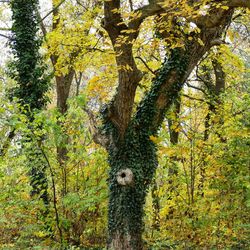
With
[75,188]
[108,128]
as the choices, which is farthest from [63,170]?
[108,128]

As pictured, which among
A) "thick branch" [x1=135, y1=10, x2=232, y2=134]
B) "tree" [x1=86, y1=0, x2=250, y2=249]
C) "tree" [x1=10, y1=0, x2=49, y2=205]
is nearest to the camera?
"tree" [x1=86, y1=0, x2=250, y2=249]

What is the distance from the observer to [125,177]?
6.22 metres

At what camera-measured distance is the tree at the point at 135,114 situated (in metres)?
5.66

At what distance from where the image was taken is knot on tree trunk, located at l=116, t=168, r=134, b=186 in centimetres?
620

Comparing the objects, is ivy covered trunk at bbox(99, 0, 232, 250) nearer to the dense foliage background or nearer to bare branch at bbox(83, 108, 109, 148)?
bare branch at bbox(83, 108, 109, 148)

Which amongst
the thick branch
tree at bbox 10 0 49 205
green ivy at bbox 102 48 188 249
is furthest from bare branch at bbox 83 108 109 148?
tree at bbox 10 0 49 205

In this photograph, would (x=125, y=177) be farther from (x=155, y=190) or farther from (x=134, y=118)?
(x=155, y=190)

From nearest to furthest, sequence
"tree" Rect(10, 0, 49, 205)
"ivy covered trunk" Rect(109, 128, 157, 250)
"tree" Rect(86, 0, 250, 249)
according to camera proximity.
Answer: "tree" Rect(86, 0, 250, 249), "ivy covered trunk" Rect(109, 128, 157, 250), "tree" Rect(10, 0, 49, 205)

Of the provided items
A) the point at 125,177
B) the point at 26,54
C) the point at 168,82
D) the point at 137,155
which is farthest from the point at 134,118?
the point at 26,54

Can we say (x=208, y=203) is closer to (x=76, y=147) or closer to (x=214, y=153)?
(x=214, y=153)

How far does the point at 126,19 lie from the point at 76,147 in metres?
2.54

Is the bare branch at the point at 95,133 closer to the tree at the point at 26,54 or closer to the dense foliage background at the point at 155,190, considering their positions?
the dense foliage background at the point at 155,190

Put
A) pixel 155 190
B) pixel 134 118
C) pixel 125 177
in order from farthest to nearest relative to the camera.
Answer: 1. pixel 155 190
2. pixel 134 118
3. pixel 125 177

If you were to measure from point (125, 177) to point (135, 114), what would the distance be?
4.23ft
